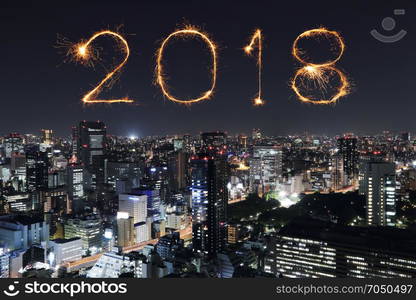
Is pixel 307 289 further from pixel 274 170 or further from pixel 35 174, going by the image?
pixel 274 170

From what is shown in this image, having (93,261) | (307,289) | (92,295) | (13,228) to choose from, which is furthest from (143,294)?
(13,228)

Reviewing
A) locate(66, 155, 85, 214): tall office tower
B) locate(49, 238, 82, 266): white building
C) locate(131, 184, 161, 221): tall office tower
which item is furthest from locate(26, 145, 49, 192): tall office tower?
locate(49, 238, 82, 266): white building

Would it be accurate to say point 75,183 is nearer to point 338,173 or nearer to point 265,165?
point 265,165

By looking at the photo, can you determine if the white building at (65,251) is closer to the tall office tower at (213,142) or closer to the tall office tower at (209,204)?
the tall office tower at (209,204)

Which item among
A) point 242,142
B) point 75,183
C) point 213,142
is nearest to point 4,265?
point 213,142

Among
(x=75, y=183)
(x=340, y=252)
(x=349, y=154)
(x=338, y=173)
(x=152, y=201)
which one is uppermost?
(x=349, y=154)
